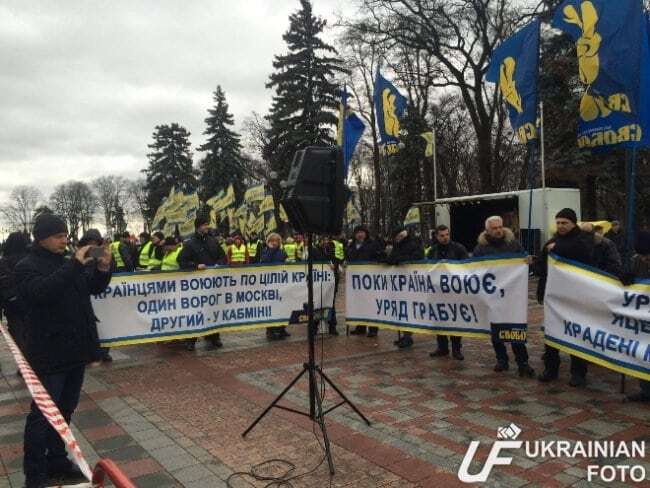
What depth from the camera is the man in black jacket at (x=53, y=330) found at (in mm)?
3861

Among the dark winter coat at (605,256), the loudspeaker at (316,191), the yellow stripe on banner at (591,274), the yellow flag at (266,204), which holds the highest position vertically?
the yellow flag at (266,204)

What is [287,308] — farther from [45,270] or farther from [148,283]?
[45,270]

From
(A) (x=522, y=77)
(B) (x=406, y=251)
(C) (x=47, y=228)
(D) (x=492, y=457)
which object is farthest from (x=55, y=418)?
(A) (x=522, y=77)

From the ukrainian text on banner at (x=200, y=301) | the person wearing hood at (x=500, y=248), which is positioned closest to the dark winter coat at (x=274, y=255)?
the ukrainian text on banner at (x=200, y=301)

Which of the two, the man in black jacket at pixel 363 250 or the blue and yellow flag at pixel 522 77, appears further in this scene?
the man in black jacket at pixel 363 250

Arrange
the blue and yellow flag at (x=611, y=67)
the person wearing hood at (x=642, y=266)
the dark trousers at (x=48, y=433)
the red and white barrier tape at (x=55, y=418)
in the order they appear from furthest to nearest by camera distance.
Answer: the blue and yellow flag at (x=611, y=67) < the person wearing hood at (x=642, y=266) < the dark trousers at (x=48, y=433) < the red and white barrier tape at (x=55, y=418)

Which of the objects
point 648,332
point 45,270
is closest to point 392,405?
point 648,332

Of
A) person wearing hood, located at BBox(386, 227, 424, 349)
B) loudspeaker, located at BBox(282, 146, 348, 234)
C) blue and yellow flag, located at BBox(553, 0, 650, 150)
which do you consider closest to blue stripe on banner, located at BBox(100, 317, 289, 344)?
person wearing hood, located at BBox(386, 227, 424, 349)

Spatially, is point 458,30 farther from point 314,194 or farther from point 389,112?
point 314,194

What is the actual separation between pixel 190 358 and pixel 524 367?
493 cm

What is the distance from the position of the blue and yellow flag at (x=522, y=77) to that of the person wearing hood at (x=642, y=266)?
9.32 ft

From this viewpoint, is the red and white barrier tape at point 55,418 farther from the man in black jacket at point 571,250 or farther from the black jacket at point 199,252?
the black jacket at point 199,252

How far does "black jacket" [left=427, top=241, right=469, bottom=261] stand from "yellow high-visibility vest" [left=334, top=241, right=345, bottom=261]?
3675 millimetres

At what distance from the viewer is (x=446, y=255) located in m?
8.26
